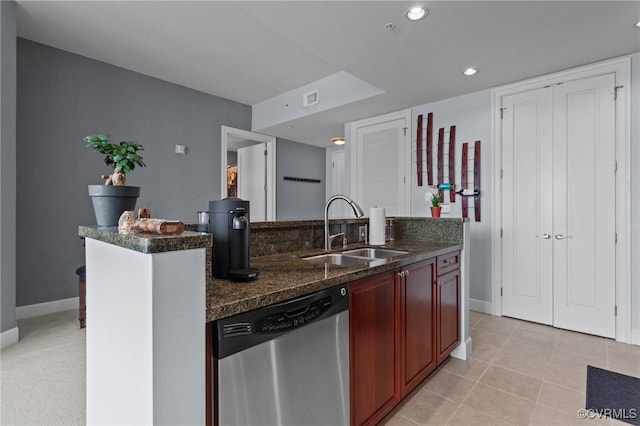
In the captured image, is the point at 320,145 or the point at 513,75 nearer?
the point at 513,75

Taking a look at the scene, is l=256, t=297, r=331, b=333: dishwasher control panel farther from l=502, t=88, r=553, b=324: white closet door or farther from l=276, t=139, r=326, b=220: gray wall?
l=276, t=139, r=326, b=220: gray wall

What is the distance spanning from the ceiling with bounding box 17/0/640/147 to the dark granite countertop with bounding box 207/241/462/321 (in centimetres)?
172

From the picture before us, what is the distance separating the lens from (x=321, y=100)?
13.6 feet

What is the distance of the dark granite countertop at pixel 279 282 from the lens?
97cm

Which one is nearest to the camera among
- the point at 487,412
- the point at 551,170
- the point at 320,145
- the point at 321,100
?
the point at 487,412

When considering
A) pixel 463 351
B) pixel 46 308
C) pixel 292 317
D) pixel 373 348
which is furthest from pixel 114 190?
pixel 46 308

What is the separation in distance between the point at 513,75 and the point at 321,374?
3.43 metres

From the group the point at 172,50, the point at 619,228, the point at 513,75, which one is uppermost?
the point at 172,50

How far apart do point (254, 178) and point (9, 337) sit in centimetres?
370

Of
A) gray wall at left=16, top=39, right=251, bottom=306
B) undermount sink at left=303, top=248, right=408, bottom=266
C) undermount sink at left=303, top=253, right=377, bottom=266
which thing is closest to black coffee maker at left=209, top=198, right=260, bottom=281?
undermount sink at left=303, top=248, right=408, bottom=266

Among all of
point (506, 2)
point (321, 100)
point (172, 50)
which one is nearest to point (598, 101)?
point (506, 2)

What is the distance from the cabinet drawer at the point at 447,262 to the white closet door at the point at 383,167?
1845 mm

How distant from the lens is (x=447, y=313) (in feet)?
7.43

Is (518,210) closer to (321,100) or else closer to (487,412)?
(487,412)
